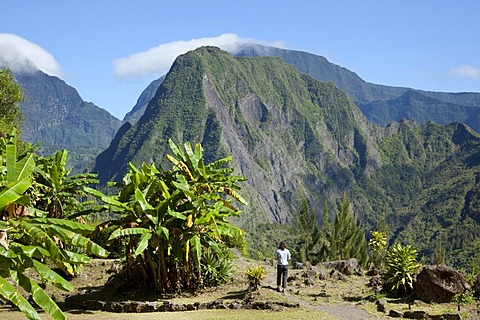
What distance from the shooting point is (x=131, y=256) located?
54.2 feet

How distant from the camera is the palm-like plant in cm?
1673

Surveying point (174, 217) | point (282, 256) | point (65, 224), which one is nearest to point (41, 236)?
point (65, 224)

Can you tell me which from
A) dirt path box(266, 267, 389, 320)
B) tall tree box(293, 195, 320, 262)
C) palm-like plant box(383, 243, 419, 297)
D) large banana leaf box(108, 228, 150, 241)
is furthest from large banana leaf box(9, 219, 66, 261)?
tall tree box(293, 195, 320, 262)

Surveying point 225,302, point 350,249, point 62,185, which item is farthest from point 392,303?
point 350,249

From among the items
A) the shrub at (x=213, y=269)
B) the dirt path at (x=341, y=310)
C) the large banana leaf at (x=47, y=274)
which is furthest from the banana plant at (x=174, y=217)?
the large banana leaf at (x=47, y=274)

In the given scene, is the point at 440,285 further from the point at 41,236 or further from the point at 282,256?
the point at 41,236

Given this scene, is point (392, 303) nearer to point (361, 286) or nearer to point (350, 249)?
point (361, 286)

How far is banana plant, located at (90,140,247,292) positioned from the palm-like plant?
218 inches

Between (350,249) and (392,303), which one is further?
(350,249)

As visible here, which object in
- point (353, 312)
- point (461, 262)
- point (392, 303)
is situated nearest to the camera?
point (353, 312)

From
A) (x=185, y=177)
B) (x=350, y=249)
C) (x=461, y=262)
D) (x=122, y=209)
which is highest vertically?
(x=185, y=177)

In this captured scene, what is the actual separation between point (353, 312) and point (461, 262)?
147 metres

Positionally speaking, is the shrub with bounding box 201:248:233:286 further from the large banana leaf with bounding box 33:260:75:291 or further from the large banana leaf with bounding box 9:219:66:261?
the large banana leaf with bounding box 33:260:75:291

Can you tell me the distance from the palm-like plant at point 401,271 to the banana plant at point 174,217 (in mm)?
5532
